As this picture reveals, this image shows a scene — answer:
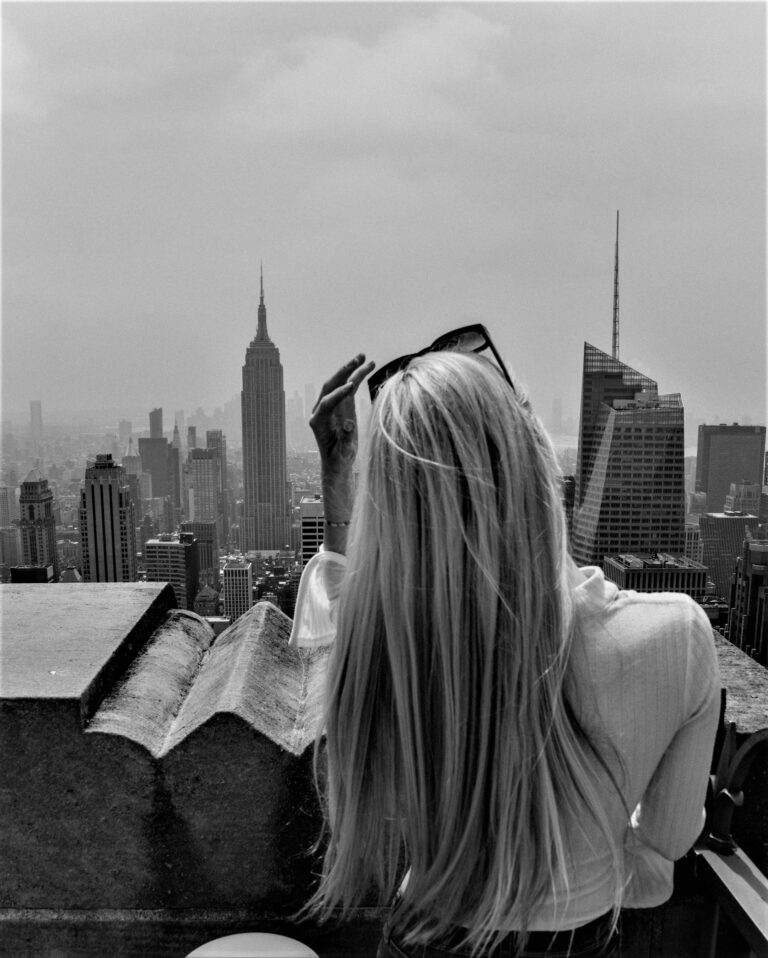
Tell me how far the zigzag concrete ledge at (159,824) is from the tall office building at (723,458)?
53.3 feet

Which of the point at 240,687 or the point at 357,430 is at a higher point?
the point at 357,430

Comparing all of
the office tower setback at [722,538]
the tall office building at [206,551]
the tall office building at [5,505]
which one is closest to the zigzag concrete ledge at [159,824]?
the office tower setback at [722,538]

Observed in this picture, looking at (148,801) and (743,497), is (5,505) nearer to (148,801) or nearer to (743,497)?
(148,801)

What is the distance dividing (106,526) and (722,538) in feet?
55.3

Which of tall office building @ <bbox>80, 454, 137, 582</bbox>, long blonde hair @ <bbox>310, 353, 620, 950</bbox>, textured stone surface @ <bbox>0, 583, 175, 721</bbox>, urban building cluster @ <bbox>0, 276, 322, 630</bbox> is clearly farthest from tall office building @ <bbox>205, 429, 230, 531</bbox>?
long blonde hair @ <bbox>310, 353, 620, 950</bbox>

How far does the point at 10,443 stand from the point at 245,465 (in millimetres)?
49326

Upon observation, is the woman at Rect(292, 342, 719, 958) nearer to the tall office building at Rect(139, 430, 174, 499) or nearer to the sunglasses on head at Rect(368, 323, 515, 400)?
the sunglasses on head at Rect(368, 323, 515, 400)

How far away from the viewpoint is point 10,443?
14.6 m

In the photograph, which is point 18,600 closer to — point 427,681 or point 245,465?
point 427,681

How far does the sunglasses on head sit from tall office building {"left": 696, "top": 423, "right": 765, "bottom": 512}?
16416 millimetres

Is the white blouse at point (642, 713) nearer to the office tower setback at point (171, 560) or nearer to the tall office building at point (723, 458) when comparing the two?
the tall office building at point (723, 458)

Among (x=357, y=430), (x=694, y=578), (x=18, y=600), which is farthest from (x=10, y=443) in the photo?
(x=357, y=430)

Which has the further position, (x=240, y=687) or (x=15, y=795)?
(x=240, y=687)

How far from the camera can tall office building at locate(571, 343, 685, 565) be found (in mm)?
19688
